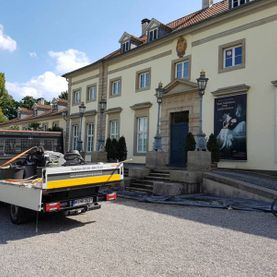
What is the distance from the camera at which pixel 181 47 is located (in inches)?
667

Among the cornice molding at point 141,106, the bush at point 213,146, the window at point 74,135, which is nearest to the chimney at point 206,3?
the cornice molding at point 141,106

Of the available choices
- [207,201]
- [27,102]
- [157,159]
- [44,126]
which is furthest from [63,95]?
[207,201]

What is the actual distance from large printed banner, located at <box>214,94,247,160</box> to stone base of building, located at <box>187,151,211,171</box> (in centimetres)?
254

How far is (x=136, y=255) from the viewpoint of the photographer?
188 inches

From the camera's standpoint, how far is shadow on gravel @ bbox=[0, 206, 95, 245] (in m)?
5.95

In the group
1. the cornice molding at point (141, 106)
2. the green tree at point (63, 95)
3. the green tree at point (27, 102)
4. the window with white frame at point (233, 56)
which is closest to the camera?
the window with white frame at point (233, 56)

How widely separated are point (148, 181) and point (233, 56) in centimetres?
685

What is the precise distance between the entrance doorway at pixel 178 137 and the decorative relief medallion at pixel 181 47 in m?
3.02

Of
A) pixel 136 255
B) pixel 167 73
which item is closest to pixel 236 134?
pixel 167 73

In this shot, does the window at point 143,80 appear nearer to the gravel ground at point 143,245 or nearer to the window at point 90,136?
the window at point 90,136

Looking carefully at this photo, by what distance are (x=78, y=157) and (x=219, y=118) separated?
8314mm

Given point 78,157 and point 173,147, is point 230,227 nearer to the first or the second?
point 78,157

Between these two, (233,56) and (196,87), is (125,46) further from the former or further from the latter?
(233,56)

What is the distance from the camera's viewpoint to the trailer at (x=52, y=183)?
19.9ft
